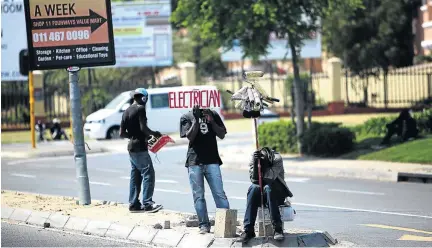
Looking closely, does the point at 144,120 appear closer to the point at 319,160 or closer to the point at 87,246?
the point at 87,246

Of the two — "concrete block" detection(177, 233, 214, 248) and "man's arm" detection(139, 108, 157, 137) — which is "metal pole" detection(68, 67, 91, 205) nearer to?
"man's arm" detection(139, 108, 157, 137)

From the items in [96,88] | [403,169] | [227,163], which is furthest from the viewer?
[96,88]

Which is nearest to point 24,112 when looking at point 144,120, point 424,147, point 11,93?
point 11,93

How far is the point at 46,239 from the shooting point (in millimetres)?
12688

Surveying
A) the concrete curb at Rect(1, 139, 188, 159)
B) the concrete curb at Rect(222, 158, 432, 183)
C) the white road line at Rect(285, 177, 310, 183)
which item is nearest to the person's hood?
the concrete curb at Rect(1, 139, 188, 159)

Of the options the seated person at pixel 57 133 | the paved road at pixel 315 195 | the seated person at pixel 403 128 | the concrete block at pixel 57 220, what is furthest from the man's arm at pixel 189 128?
the seated person at pixel 57 133

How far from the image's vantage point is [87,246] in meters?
12.0

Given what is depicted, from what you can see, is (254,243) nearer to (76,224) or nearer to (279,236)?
(279,236)

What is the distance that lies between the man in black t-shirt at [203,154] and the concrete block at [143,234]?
0.67 meters

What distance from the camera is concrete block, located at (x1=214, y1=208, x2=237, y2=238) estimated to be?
11387 mm

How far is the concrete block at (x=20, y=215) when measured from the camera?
47.8ft

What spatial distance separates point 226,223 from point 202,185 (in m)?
0.80

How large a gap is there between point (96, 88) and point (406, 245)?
32822mm

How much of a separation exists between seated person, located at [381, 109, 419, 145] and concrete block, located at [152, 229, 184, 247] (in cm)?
1413
